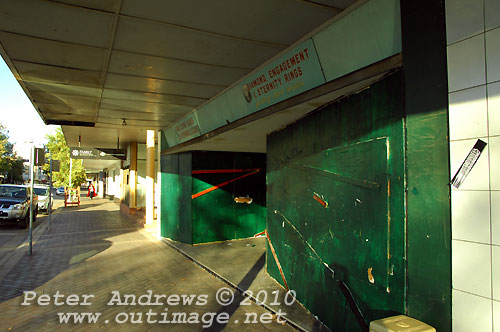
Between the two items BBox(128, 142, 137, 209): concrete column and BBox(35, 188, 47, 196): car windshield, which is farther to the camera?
BBox(35, 188, 47, 196): car windshield

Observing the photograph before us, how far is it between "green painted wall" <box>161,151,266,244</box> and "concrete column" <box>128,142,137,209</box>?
700 centimetres

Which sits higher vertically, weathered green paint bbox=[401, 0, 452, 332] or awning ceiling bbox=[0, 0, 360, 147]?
awning ceiling bbox=[0, 0, 360, 147]

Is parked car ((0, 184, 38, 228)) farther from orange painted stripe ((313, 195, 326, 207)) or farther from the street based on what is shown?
A: orange painted stripe ((313, 195, 326, 207))

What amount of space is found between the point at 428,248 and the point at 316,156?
210cm

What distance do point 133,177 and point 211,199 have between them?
8974 millimetres

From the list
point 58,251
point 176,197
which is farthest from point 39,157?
point 176,197

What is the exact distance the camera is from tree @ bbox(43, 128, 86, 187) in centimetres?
3209

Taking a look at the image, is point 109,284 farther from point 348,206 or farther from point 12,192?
point 12,192

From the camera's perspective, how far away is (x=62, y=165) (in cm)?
3425

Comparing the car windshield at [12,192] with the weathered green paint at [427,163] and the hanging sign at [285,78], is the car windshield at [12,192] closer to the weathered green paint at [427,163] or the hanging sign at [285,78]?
the hanging sign at [285,78]

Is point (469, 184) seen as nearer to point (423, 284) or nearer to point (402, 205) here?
point (402, 205)

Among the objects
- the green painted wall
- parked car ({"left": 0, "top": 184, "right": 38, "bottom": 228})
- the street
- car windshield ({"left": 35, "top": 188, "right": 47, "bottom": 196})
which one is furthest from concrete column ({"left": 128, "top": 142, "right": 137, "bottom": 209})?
the green painted wall

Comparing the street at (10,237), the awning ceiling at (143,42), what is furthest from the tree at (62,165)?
the awning ceiling at (143,42)

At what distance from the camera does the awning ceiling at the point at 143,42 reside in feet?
11.1
